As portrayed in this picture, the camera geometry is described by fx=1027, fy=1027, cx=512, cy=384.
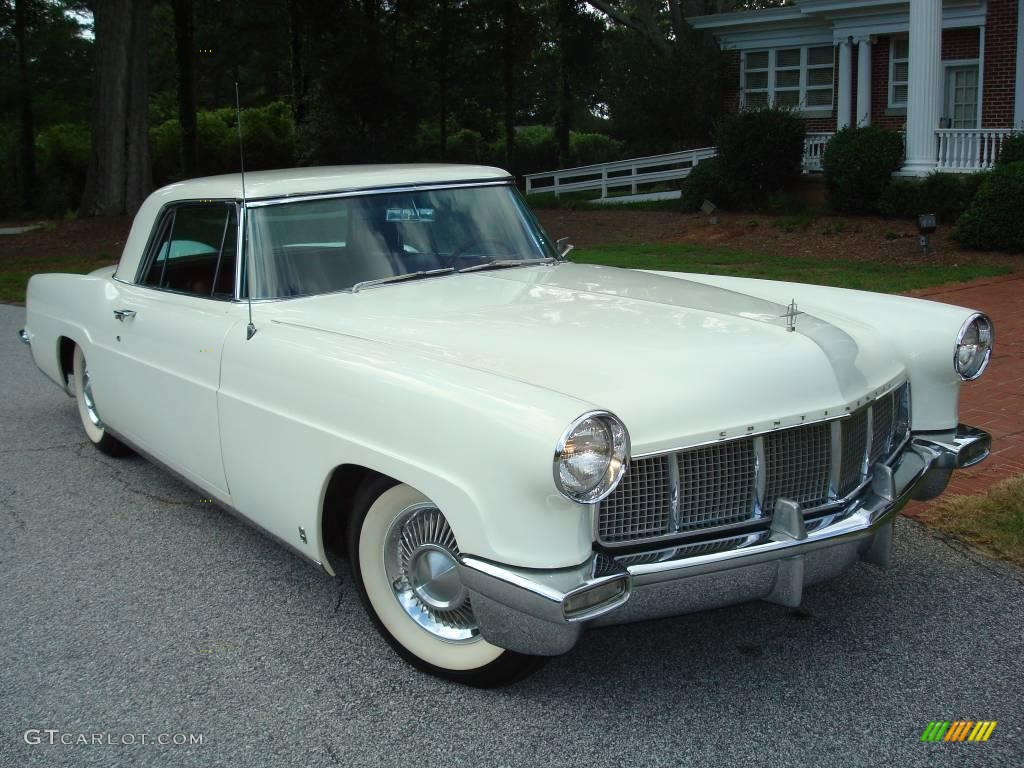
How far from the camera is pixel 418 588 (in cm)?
314

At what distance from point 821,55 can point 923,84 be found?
745 centimetres

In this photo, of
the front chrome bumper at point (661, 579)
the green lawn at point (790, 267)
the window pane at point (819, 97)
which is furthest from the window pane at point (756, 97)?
the front chrome bumper at point (661, 579)

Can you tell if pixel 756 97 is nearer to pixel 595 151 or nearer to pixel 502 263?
pixel 595 151

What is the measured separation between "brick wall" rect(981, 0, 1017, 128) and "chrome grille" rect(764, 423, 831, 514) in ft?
60.5

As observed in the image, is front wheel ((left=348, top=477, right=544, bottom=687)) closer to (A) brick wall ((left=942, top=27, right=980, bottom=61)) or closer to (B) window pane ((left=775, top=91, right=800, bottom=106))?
(A) brick wall ((left=942, top=27, right=980, bottom=61))

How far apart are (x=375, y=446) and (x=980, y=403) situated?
4262 millimetres

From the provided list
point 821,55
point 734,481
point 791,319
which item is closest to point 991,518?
point 791,319

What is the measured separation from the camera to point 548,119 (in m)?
55.8

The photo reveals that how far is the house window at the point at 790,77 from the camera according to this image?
22.8 m

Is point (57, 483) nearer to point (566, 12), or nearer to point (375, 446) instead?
point (375, 446)

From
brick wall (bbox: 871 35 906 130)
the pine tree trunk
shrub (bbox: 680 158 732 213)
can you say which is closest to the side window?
shrub (bbox: 680 158 732 213)

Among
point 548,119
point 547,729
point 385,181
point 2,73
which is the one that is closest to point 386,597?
point 547,729

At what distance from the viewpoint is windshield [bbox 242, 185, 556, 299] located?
401 centimetres

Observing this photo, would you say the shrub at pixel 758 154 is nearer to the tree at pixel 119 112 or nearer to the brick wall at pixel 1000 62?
the brick wall at pixel 1000 62
